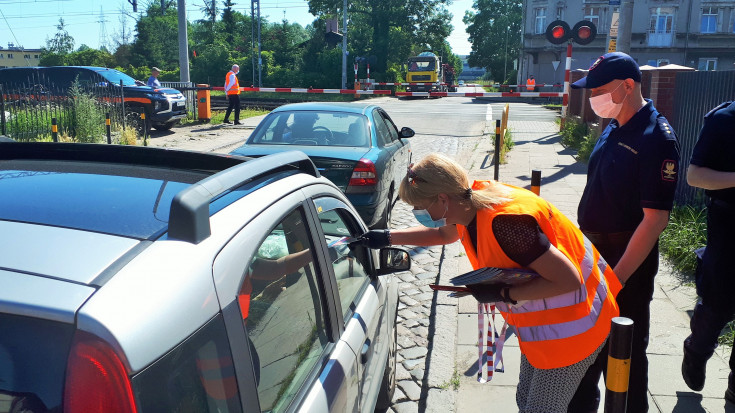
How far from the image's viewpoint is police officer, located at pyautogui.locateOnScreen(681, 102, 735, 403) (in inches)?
123

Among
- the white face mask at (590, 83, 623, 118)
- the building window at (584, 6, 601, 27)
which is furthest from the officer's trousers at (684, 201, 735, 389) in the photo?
the building window at (584, 6, 601, 27)

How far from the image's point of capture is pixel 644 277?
312 cm

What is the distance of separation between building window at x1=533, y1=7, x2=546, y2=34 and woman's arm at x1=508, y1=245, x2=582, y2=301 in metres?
54.0

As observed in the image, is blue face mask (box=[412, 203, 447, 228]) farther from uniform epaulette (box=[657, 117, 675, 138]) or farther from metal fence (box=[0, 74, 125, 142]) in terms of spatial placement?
metal fence (box=[0, 74, 125, 142])

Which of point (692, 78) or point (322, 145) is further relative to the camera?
point (692, 78)

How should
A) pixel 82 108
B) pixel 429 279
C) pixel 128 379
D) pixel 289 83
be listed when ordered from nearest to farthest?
pixel 128 379 < pixel 429 279 < pixel 82 108 < pixel 289 83

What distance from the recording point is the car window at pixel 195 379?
1.23 metres

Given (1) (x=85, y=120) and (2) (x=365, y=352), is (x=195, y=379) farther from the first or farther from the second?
(1) (x=85, y=120)

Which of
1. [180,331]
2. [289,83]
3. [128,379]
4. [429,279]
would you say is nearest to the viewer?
[128,379]

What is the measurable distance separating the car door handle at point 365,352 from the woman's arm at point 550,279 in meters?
0.68

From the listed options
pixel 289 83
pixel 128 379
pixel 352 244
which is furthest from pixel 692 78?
pixel 289 83

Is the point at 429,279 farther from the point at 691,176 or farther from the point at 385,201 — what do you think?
the point at 691,176

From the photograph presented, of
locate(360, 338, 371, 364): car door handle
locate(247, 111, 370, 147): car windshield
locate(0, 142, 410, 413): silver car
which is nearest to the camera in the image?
locate(0, 142, 410, 413): silver car

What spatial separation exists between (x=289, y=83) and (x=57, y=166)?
161ft
